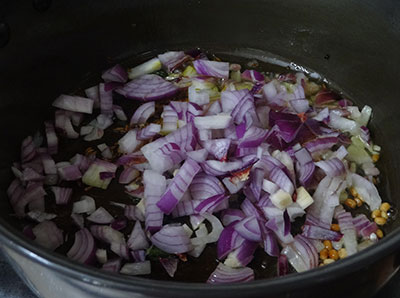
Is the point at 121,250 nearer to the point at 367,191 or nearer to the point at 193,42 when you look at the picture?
the point at 367,191

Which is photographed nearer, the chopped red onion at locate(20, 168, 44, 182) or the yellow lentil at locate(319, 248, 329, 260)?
the yellow lentil at locate(319, 248, 329, 260)

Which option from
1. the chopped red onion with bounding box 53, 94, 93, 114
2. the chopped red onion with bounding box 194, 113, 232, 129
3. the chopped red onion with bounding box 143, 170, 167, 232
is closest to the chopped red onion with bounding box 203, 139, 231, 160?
the chopped red onion with bounding box 194, 113, 232, 129

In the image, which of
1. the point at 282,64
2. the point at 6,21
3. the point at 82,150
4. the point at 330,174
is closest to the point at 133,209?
the point at 82,150

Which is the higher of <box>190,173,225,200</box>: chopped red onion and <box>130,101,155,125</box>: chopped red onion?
<box>130,101,155,125</box>: chopped red onion

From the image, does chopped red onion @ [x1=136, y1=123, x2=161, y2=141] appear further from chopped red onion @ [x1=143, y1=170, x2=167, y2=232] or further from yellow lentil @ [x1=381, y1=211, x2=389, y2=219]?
yellow lentil @ [x1=381, y1=211, x2=389, y2=219]

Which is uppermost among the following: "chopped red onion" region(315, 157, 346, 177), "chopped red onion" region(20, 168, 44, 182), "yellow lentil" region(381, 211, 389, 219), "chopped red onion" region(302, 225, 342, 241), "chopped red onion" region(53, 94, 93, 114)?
"chopped red onion" region(53, 94, 93, 114)

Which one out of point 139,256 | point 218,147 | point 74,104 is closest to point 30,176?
point 74,104

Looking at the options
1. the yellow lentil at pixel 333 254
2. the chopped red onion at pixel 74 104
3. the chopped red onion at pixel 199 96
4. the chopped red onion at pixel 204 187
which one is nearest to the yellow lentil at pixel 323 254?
the yellow lentil at pixel 333 254

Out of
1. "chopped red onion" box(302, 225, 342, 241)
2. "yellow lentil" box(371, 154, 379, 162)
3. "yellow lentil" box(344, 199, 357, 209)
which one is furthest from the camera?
"yellow lentil" box(371, 154, 379, 162)
